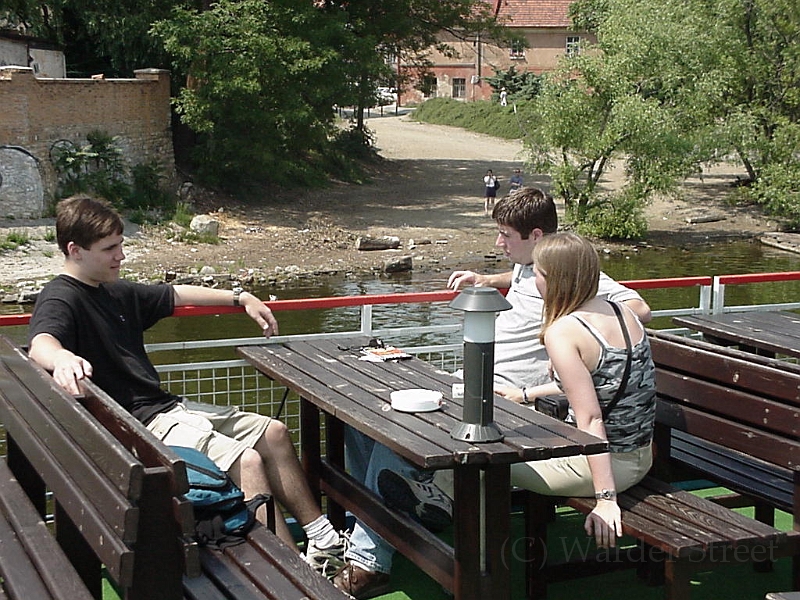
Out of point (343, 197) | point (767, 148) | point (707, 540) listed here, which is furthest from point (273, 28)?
point (707, 540)

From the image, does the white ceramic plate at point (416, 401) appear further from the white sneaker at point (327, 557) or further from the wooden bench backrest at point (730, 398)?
the wooden bench backrest at point (730, 398)

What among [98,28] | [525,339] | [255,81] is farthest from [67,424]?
[98,28]

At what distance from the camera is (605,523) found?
376cm

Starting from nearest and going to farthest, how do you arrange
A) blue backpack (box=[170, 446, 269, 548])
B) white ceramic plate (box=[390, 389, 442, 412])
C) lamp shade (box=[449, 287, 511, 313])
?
lamp shade (box=[449, 287, 511, 313])
blue backpack (box=[170, 446, 269, 548])
white ceramic plate (box=[390, 389, 442, 412])

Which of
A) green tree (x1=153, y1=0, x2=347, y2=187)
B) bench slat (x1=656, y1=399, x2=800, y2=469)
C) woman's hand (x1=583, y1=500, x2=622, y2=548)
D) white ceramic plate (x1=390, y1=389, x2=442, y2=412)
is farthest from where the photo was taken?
green tree (x1=153, y1=0, x2=347, y2=187)

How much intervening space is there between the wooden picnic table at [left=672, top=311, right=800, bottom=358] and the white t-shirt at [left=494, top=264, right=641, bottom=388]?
3.17 feet

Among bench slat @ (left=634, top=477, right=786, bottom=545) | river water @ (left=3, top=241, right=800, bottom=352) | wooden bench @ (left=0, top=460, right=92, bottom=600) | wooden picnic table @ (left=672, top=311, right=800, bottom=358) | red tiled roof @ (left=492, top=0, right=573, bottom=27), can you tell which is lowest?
river water @ (left=3, top=241, right=800, bottom=352)

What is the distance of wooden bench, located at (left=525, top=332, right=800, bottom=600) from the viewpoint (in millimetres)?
3650

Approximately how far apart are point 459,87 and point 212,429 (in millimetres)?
57151

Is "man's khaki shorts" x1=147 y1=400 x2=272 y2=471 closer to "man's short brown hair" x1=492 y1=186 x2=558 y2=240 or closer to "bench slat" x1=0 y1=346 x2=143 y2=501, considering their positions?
"bench slat" x1=0 y1=346 x2=143 y2=501

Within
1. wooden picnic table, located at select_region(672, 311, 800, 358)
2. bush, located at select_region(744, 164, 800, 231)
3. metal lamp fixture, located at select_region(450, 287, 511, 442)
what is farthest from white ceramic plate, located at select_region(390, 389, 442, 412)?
bush, located at select_region(744, 164, 800, 231)

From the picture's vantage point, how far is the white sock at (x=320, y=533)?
4.40 metres

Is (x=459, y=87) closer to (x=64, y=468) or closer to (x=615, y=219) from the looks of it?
(x=615, y=219)

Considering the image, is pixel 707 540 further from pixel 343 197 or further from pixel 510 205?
pixel 343 197
